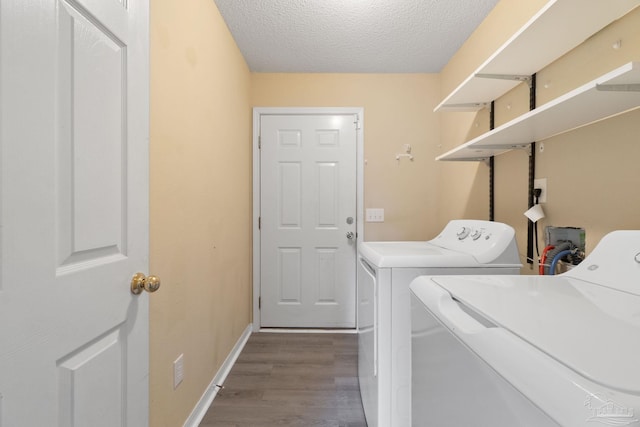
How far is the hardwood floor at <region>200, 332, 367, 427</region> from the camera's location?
1.58 m

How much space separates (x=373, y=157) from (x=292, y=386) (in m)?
1.90

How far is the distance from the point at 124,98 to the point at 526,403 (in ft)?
3.40

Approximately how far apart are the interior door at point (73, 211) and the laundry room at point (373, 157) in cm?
36

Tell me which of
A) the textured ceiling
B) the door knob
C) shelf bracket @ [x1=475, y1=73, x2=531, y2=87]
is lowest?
the door knob

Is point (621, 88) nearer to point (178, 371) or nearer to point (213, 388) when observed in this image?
point (178, 371)

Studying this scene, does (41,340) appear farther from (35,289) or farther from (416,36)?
(416,36)

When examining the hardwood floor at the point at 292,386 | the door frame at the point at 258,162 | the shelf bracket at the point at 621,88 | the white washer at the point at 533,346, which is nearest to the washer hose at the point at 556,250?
the white washer at the point at 533,346

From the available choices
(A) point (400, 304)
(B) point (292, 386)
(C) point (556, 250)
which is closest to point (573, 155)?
(C) point (556, 250)

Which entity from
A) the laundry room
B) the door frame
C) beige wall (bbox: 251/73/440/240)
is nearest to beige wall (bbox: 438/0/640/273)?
the laundry room

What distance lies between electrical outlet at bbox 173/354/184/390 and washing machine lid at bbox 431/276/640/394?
3.87 ft

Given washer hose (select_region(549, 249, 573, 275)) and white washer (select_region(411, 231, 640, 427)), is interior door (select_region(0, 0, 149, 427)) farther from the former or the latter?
A: washer hose (select_region(549, 249, 573, 275))

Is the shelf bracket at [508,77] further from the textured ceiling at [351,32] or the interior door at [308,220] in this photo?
the interior door at [308,220]

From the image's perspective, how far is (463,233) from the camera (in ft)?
5.17

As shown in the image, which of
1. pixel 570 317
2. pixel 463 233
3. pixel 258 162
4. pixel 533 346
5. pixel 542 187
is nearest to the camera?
pixel 533 346
